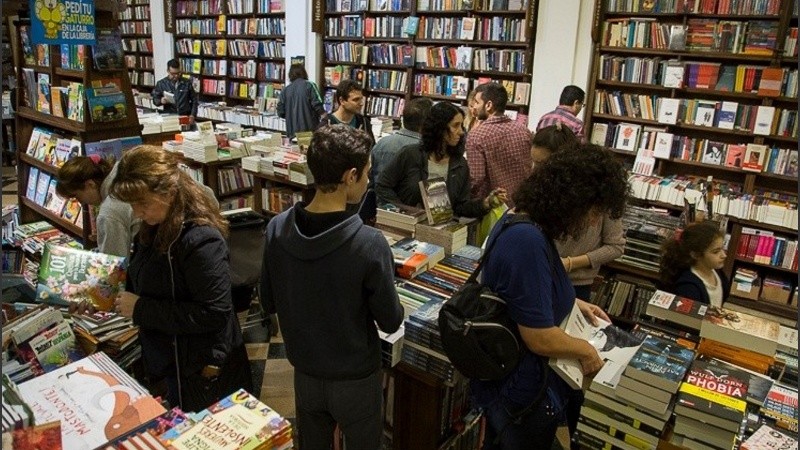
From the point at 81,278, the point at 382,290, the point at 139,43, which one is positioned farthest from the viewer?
the point at 139,43

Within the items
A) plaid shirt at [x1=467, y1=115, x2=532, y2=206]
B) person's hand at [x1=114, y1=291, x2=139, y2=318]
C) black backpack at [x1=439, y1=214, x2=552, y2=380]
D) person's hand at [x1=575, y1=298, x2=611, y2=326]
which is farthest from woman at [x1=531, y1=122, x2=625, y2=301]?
person's hand at [x1=114, y1=291, x2=139, y2=318]

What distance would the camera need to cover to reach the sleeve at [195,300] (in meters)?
1.77

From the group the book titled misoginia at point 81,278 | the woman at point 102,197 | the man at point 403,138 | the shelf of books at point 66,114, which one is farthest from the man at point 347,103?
the book titled misoginia at point 81,278

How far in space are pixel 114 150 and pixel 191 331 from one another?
2.12m

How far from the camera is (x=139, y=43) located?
9656 millimetres

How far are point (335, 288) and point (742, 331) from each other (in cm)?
151

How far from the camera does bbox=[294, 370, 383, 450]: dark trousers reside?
170 centimetres

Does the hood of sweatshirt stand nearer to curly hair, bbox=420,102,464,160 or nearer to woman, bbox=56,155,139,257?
woman, bbox=56,155,139,257

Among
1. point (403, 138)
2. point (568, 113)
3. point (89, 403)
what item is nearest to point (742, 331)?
point (403, 138)

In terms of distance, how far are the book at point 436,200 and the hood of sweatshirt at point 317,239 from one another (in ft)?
3.63

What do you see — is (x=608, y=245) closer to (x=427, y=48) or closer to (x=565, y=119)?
(x=565, y=119)

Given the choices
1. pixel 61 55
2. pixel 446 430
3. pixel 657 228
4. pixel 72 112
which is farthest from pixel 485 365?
pixel 61 55

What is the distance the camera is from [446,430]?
2.22m

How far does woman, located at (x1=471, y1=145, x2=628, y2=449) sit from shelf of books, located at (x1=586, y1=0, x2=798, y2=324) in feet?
10.3
